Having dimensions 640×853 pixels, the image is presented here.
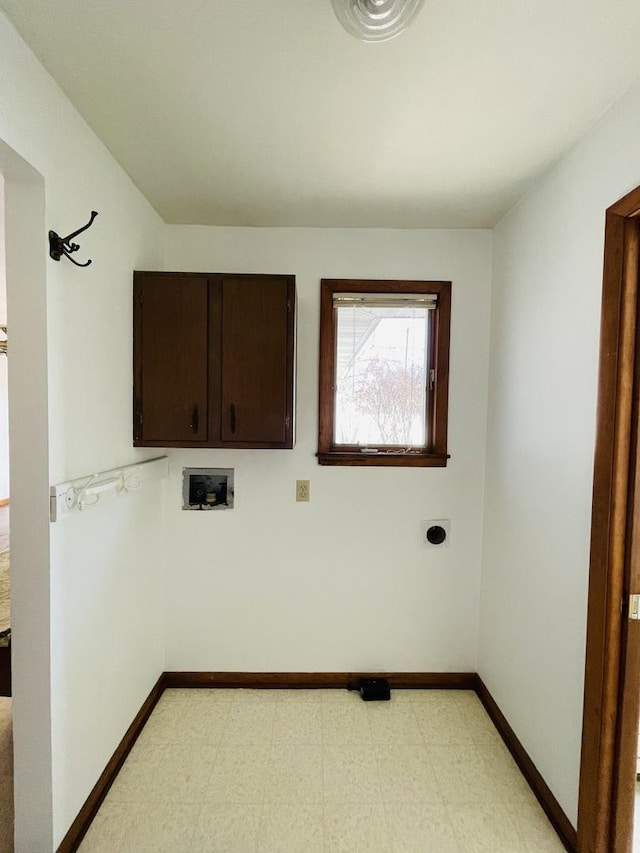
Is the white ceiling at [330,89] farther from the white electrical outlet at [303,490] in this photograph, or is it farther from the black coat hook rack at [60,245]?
the white electrical outlet at [303,490]

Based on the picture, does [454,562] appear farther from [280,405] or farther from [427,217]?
[427,217]

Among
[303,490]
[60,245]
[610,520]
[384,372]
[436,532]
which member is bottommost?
[436,532]

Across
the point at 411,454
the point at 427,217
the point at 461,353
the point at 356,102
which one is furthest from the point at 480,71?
the point at 411,454

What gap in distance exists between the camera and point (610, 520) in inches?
50.1

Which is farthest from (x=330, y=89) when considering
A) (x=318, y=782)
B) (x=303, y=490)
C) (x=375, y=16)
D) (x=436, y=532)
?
(x=318, y=782)

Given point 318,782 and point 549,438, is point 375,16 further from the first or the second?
point 318,782

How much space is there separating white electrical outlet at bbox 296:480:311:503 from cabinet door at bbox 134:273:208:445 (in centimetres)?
60

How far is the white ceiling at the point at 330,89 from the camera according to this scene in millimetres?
1005

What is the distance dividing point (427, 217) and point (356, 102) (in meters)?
0.87

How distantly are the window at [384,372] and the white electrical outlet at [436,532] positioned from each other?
1.06 ft

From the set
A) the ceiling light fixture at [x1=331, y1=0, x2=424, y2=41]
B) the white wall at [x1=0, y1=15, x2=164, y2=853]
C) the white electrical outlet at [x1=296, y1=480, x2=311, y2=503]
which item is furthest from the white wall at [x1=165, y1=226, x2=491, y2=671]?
the ceiling light fixture at [x1=331, y1=0, x2=424, y2=41]

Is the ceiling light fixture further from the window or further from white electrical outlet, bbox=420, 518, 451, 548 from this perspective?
white electrical outlet, bbox=420, 518, 451, 548

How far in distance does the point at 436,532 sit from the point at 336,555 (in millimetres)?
561

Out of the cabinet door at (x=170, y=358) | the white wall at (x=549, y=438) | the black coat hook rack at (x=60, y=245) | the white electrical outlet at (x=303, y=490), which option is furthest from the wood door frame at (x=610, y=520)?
the black coat hook rack at (x=60, y=245)
